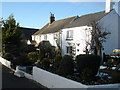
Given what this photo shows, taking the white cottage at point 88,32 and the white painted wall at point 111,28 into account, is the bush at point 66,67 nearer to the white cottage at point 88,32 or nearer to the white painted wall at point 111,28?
the white cottage at point 88,32

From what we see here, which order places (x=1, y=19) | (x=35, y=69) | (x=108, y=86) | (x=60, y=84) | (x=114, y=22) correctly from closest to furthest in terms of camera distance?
(x=108, y=86) < (x=60, y=84) < (x=35, y=69) < (x=114, y=22) < (x=1, y=19)

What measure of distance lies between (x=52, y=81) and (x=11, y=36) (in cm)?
1489

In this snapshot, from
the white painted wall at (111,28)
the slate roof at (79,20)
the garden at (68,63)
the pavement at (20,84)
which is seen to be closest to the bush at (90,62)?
the garden at (68,63)

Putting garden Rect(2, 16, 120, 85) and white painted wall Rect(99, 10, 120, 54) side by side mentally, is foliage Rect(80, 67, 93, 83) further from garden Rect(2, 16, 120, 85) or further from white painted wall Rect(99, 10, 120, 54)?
white painted wall Rect(99, 10, 120, 54)

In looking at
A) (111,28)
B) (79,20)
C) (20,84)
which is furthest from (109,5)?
(20,84)

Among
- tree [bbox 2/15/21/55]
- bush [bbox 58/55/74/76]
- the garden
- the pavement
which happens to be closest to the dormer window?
the garden

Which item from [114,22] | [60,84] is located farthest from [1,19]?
[60,84]

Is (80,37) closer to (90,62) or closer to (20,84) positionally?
(90,62)

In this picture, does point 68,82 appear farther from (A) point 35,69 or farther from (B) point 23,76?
(B) point 23,76

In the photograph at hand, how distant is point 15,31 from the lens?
20.8 metres

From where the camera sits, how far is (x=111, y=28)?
2044 centimetres

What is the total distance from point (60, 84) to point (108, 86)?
225 centimetres

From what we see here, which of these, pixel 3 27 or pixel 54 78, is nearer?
pixel 54 78

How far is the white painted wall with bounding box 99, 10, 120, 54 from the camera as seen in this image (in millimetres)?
19767
